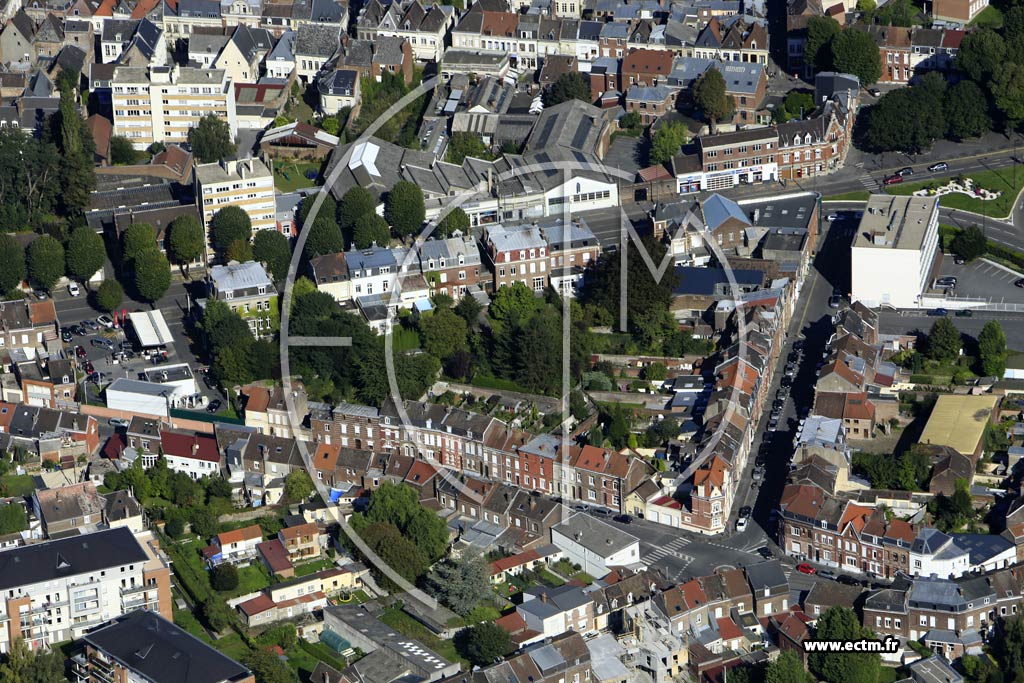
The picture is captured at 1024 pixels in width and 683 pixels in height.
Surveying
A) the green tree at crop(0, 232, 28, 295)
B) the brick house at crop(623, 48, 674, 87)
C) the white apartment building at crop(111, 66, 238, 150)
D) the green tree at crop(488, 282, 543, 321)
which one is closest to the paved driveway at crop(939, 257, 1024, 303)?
the green tree at crop(488, 282, 543, 321)

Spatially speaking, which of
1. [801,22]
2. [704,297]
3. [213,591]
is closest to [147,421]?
[213,591]

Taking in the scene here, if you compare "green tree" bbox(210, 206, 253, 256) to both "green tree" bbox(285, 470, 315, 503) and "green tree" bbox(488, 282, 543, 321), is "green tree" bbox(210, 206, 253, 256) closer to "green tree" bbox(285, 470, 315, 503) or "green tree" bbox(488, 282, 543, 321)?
"green tree" bbox(488, 282, 543, 321)

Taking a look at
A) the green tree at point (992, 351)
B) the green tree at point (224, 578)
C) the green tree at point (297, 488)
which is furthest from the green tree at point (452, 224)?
the green tree at point (224, 578)

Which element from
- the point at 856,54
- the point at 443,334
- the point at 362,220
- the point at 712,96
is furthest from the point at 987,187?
the point at 362,220

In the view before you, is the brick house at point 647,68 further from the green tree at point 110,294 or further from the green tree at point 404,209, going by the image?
the green tree at point 110,294

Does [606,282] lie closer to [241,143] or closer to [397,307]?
[397,307]

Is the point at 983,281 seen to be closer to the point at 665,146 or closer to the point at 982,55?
the point at 982,55
